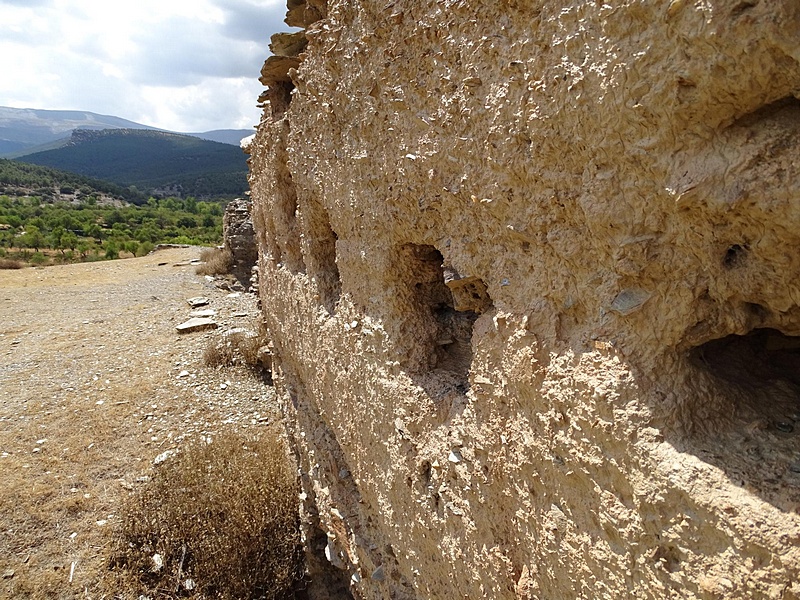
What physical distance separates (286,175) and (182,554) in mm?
2419

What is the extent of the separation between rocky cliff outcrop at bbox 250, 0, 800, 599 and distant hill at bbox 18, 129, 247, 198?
2227 inches

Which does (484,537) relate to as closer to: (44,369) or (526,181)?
(526,181)

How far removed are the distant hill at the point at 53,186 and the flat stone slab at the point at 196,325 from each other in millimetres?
47685

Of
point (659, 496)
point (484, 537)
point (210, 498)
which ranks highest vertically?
point (659, 496)

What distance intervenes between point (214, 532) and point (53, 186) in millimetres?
56441

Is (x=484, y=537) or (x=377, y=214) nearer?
(x=484, y=537)

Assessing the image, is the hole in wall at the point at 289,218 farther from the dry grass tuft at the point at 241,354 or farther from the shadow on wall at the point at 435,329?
the dry grass tuft at the point at 241,354

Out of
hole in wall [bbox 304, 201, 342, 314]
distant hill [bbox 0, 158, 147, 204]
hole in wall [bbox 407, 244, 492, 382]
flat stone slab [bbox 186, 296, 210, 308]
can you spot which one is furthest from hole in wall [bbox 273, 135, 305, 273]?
distant hill [bbox 0, 158, 147, 204]

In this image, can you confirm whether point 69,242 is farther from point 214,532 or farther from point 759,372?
point 759,372

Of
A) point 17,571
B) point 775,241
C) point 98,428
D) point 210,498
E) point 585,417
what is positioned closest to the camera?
point 775,241

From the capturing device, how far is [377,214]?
1.82 meters

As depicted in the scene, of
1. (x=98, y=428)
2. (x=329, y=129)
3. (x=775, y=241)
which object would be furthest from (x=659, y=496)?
(x=98, y=428)

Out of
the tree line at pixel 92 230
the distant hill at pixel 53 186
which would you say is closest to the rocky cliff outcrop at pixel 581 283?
the tree line at pixel 92 230

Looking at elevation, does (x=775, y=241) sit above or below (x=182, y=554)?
above
